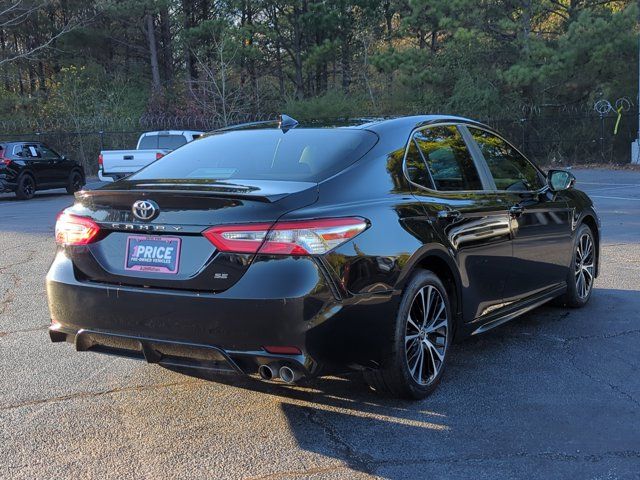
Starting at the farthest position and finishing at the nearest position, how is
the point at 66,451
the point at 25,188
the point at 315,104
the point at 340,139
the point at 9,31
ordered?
1. the point at 9,31
2. the point at 315,104
3. the point at 25,188
4. the point at 340,139
5. the point at 66,451

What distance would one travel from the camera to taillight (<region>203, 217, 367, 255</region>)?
3238mm

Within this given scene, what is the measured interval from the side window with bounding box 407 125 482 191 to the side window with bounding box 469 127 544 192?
27 cm

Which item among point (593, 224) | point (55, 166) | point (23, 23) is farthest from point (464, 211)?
point (23, 23)

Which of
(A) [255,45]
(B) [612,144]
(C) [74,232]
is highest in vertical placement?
Answer: (A) [255,45]

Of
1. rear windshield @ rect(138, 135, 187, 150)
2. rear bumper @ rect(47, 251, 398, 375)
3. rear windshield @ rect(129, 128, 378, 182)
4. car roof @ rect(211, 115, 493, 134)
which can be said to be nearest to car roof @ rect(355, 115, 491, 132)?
car roof @ rect(211, 115, 493, 134)

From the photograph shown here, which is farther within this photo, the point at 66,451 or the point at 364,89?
the point at 364,89

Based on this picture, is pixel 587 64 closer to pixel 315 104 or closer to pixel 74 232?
pixel 315 104

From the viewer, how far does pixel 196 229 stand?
333 cm

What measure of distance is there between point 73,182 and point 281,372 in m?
19.3

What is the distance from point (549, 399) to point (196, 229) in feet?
7.27

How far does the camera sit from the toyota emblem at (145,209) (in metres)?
3.45

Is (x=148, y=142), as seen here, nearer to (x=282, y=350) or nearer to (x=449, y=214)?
(x=449, y=214)

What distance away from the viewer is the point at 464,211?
4.27 m

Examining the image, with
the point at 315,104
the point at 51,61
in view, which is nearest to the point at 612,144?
the point at 315,104
